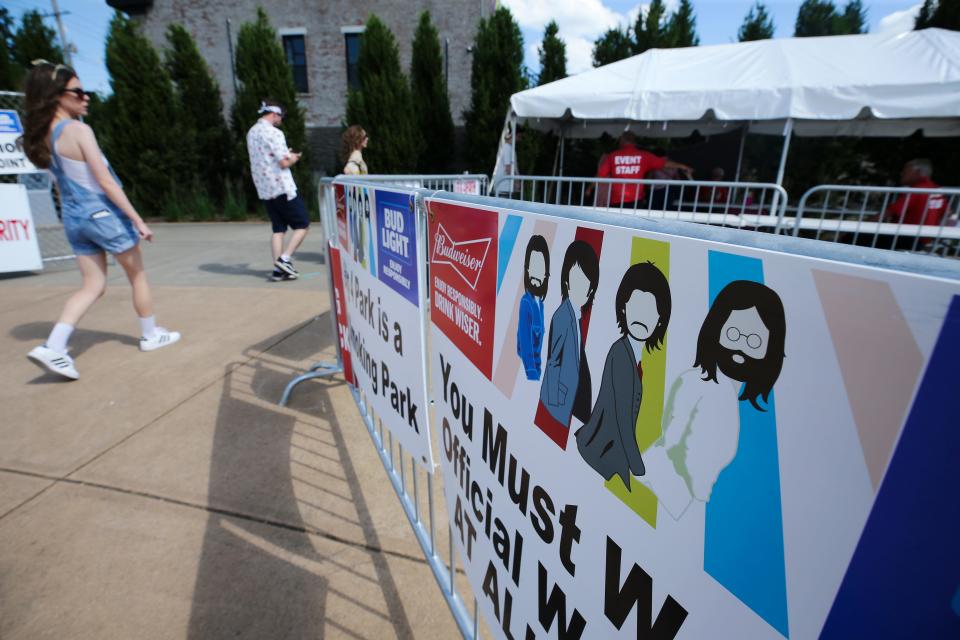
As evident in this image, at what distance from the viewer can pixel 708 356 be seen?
22.8 inches

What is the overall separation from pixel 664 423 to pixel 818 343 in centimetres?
23

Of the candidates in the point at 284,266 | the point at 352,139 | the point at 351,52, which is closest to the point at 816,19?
the point at 351,52

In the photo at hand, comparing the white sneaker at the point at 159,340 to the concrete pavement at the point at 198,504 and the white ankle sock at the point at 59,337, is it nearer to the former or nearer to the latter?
the concrete pavement at the point at 198,504

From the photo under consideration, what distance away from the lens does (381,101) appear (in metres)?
13.2

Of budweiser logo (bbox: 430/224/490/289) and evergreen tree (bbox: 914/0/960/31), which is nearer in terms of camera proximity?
budweiser logo (bbox: 430/224/490/289)

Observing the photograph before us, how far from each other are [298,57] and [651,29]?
12222 millimetres

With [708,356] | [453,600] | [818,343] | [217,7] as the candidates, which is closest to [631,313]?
[708,356]

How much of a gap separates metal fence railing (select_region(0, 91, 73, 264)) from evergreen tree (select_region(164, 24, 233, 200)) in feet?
21.0

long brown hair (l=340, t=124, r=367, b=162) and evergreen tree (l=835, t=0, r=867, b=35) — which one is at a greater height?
evergreen tree (l=835, t=0, r=867, b=35)

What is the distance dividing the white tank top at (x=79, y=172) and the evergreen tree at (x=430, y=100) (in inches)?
451

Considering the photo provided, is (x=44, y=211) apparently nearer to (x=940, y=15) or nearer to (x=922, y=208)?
(x=922, y=208)

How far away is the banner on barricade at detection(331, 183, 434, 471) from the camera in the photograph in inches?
62.2

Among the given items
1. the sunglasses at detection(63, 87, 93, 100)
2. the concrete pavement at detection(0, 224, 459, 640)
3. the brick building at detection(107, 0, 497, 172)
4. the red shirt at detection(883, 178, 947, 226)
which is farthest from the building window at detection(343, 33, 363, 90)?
the red shirt at detection(883, 178, 947, 226)

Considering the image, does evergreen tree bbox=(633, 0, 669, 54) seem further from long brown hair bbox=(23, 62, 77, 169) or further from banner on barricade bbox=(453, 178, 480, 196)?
long brown hair bbox=(23, 62, 77, 169)
